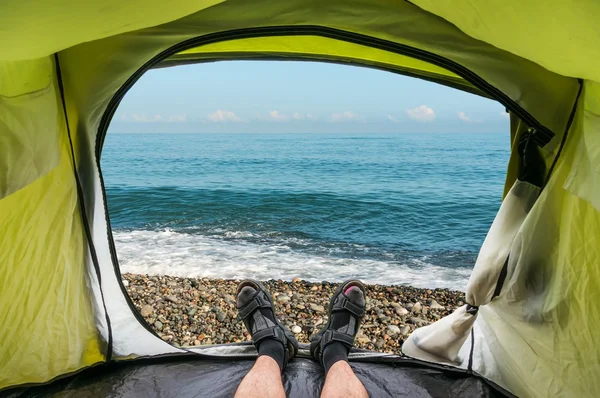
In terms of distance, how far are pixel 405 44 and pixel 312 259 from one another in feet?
13.4

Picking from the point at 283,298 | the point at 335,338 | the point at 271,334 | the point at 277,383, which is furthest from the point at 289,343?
the point at 283,298

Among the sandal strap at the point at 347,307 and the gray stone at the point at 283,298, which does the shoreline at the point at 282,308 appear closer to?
the gray stone at the point at 283,298

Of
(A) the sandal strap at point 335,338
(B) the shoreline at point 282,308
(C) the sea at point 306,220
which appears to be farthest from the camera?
(C) the sea at point 306,220

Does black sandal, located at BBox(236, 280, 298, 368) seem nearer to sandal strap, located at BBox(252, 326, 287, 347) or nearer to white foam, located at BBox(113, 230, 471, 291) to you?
sandal strap, located at BBox(252, 326, 287, 347)

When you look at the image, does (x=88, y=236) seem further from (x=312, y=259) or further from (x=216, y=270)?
(x=312, y=259)

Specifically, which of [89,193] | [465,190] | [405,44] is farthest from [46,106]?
[465,190]

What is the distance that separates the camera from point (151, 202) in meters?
10.0

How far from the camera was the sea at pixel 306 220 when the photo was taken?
5.03 meters

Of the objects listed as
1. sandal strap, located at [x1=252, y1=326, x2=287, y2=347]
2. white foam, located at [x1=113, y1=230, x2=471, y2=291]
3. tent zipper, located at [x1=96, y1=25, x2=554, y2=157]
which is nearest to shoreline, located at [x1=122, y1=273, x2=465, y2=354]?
white foam, located at [x1=113, y1=230, x2=471, y2=291]

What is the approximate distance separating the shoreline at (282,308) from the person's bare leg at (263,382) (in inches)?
43.9

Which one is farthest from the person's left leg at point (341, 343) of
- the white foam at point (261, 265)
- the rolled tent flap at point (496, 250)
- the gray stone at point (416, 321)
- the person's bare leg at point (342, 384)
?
the white foam at point (261, 265)

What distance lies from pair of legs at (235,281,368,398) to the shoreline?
0.69 metres

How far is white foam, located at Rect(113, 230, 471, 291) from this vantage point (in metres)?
4.61

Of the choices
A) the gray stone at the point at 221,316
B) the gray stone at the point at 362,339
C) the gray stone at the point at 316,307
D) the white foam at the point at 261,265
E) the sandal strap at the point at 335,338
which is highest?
the sandal strap at the point at 335,338
